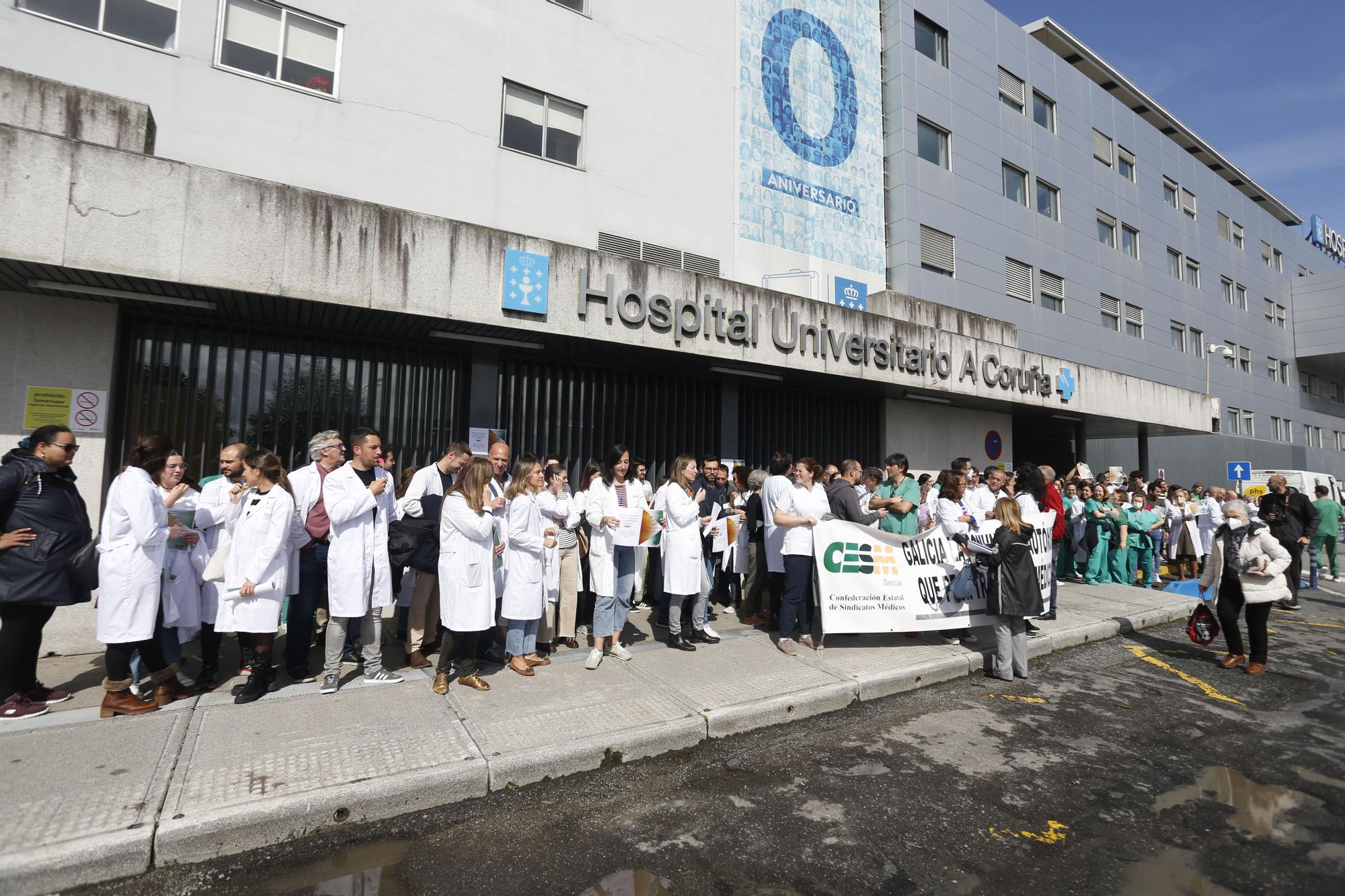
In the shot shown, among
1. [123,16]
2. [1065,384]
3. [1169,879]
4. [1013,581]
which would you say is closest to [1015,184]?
[1065,384]

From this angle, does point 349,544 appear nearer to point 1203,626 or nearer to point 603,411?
point 603,411

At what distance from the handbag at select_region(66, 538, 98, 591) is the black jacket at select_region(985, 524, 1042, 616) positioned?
24.5ft

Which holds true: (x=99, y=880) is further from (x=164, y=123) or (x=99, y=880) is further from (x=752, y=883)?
Result: (x=164, y=123)

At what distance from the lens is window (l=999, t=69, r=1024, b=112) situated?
64.7 ft

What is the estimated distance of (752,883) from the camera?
9.82 ft

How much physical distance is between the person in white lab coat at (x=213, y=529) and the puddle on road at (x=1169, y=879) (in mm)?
6358

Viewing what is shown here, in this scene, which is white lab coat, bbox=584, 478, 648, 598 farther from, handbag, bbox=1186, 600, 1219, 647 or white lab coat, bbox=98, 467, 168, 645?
handbag, bbox=1186, 600, 1219, 647

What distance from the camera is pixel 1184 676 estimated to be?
6.41 meters

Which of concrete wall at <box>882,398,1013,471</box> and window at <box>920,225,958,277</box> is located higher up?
window at <box>920,225,958,277</box>

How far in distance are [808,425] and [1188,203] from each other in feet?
89.9

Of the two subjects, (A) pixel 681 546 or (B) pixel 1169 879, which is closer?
(B) pixel 1169 879

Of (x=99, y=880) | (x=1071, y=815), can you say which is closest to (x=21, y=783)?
(x=99, y=880)

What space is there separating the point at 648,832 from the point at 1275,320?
44.3 m

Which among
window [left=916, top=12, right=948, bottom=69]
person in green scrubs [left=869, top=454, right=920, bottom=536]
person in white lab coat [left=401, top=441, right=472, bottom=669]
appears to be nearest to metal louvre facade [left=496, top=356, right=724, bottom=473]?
person in white lab coat [left=401, top=441, right=472, bottom=669]
